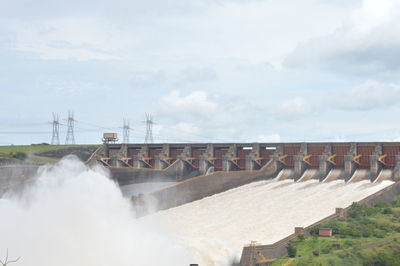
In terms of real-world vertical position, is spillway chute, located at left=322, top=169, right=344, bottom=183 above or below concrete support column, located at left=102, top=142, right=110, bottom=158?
below

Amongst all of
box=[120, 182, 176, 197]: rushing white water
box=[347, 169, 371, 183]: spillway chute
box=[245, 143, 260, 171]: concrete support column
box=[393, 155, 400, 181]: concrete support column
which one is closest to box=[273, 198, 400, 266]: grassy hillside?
box=[393, 155, 400, 181]: concrete support column

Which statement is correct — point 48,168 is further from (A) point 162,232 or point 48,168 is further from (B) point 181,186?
(A) point 162,232

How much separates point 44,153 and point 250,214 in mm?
60531

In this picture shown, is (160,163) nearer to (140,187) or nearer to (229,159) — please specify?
(140,187)

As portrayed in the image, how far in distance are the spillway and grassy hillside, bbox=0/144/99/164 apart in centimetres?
4199

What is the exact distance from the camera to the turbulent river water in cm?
4678

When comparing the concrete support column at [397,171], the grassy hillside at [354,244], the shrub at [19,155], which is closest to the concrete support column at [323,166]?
the concrete support column at [397,171]

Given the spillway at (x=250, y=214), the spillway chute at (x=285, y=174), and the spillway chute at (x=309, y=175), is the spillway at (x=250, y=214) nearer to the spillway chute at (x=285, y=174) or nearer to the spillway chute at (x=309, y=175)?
the spillway chute at (x=309, y=175)

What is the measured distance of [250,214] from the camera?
214 ft

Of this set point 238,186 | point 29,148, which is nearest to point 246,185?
point 238,186

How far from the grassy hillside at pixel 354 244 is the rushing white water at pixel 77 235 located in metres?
9.73

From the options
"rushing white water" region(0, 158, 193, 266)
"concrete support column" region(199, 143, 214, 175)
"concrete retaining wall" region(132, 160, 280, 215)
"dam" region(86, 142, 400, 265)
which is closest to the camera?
"rushing white water" region(0, 158, 193, 266)

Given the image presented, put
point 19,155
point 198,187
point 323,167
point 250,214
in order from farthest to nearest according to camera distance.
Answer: point 19,155 → point 323,167 → point 198,187 → point 250,214

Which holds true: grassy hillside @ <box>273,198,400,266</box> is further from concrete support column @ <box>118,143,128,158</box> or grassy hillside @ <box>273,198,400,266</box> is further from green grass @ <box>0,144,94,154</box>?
green grass @ <box>0,144,94,154</box>
